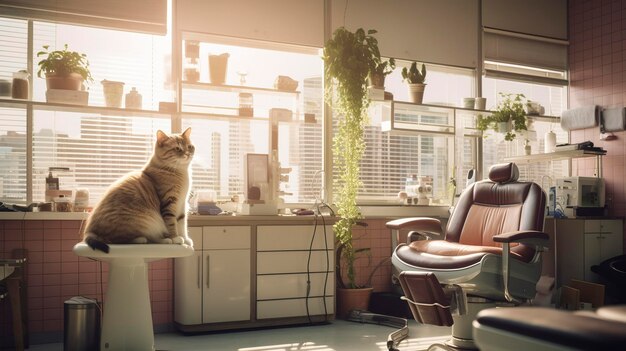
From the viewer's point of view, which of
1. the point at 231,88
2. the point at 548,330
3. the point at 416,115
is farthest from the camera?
the point at 416,115

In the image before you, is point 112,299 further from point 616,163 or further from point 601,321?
point 616,163

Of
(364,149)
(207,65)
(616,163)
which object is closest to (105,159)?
(207,65)

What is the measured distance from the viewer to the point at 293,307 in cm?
398

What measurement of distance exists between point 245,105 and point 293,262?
128cm

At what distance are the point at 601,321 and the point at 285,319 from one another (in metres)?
2.96

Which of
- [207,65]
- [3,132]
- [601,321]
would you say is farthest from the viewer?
[207,65]

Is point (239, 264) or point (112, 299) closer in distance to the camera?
point (112, 299)

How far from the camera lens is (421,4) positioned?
16.9 feet

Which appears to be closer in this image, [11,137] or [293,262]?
[11,137]

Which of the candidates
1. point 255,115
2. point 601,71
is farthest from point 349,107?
point 601,71

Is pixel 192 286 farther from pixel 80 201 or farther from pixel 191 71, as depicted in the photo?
pixel 191 71

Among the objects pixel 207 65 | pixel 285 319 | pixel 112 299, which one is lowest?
pixel 285 319

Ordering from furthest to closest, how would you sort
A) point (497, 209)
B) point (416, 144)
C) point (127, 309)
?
point (416, 144) < point (497, 209) < point (127, 309)

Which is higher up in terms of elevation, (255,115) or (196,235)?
(255,115)
